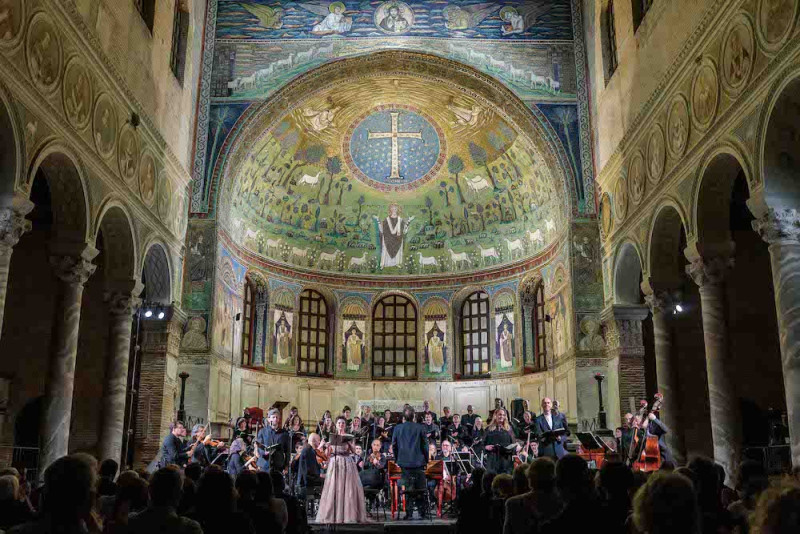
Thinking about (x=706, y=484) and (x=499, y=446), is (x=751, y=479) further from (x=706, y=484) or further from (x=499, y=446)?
(x=499, y=446)

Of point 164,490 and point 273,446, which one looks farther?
point 273,446

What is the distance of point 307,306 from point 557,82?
11658 mm

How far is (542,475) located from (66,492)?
2.92 meters

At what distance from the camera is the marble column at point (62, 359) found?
13703 millimetres

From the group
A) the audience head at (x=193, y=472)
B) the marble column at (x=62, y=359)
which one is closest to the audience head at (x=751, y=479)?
the audience head at (x=193, y=472)

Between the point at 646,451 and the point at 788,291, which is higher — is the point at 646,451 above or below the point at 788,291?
below

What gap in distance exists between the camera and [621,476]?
16.4 ft

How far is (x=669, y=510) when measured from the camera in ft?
10.2

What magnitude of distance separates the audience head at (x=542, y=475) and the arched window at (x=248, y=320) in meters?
21.3

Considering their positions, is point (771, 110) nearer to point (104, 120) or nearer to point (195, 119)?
point (104, 120)

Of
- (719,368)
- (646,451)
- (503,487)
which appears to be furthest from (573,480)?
(719,368)

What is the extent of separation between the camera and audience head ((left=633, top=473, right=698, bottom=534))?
10.2ft

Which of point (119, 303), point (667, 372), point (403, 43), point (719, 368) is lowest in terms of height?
point (719, 368)

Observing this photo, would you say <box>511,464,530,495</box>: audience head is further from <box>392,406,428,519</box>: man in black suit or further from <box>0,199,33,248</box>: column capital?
<box>0,199,33,248</box>: column capital
